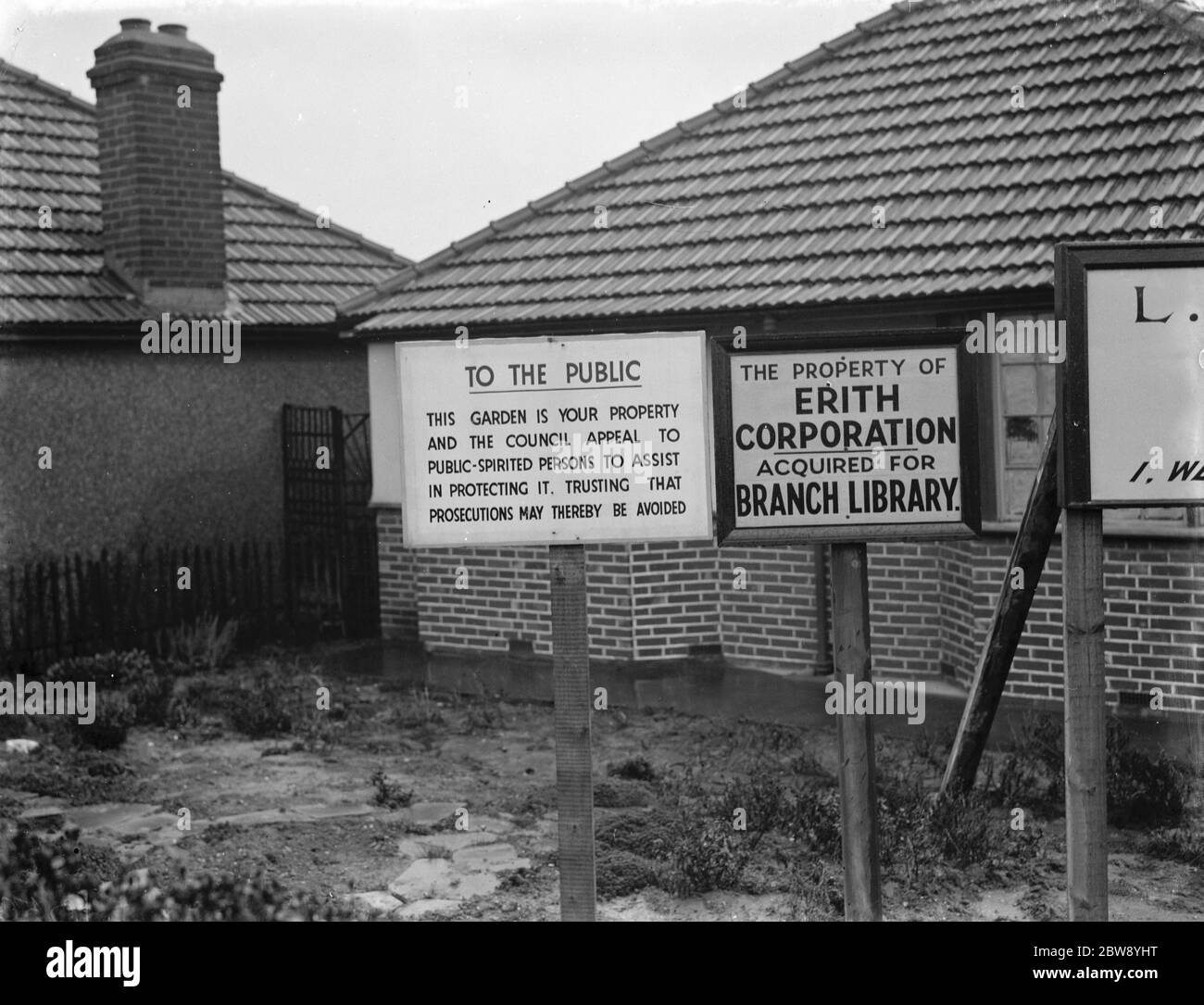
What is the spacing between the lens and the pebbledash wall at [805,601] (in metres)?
9.31

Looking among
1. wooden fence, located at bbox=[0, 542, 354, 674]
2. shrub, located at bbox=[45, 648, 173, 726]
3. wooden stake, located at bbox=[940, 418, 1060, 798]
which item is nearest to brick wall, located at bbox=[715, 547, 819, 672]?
wooden stake, located at bbox=[940, 418, 1060, 798]

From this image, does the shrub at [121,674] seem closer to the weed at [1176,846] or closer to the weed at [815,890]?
the weed at [815,890]

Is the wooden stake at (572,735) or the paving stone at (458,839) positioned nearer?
the wooden stake at (572,735)

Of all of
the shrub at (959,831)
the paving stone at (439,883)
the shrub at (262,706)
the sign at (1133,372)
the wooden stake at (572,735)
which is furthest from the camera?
the shrub at (262,706)

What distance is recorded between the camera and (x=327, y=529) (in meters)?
14.6

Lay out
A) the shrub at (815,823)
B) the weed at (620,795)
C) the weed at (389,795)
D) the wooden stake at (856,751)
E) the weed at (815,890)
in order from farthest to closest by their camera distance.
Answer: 1. the weed at (389,795)
2. the weed at (620,795)
3. the shrub at (815,823)
4. the weed at (815,890)
5. the wooden stake at (856,751)

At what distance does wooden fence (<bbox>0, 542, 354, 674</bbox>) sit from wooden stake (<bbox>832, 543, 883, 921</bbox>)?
8855 millimetres

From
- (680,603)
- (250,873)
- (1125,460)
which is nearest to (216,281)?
(680,603)

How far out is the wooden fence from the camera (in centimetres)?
1241

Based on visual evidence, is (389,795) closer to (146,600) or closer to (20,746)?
(20,746)

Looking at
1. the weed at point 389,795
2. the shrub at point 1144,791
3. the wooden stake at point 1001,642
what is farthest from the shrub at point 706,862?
the shrub at point 1144,791

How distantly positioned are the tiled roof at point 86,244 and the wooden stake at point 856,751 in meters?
9.38

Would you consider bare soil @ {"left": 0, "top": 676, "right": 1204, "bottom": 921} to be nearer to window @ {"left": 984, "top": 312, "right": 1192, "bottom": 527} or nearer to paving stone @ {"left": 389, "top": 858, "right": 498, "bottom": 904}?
paving stone @ {"left": 389, "top": 858, "right": 498, "bottom": 904}
